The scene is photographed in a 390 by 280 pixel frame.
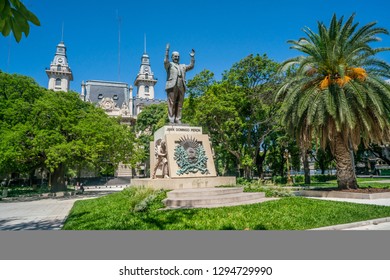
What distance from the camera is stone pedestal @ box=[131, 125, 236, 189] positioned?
39.6 feet

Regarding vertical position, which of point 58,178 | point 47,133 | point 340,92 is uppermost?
point 340,92

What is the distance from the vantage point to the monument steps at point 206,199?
30.2ft

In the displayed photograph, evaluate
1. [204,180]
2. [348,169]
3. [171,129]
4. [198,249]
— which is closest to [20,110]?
[171,129]

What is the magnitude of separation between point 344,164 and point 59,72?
80806 millimetres

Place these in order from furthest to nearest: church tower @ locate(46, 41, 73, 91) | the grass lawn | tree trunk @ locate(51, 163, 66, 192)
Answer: church tower @ locate(46, 41, 73, 91), tree trunk @ locate(51, 163, 66, 192), the grass lawn

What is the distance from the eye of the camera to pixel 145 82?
88125 mm

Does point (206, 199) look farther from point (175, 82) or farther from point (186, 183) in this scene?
point (175, 82)

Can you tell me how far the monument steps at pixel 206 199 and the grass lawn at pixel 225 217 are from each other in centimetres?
58

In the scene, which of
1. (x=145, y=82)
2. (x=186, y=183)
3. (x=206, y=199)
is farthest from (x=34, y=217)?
(x=145, y=82)

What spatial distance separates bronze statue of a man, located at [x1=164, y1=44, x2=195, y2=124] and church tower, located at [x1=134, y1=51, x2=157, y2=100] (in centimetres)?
→ 7312

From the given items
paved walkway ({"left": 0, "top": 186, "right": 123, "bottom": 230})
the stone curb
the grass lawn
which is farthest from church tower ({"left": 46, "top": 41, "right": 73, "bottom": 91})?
the stone curb

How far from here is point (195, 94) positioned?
94.2 feet

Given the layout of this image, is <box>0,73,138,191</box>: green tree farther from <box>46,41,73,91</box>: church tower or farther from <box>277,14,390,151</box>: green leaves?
<box>46,41,73,91</box>: church tower
